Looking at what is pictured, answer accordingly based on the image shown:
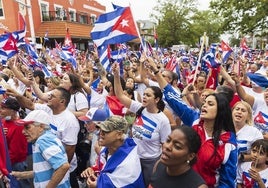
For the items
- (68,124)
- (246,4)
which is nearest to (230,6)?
(246,4)

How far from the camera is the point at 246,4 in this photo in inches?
971

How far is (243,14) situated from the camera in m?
25.1

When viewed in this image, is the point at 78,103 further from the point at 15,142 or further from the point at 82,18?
the point at 82,18

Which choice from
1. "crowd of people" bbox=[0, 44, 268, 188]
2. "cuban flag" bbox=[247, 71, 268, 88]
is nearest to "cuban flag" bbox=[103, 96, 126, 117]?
"crowd of people" bbox=[0, 44, 268, 188]

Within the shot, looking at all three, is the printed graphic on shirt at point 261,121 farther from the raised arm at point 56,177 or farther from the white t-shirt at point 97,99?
the raised arm at point 56,177

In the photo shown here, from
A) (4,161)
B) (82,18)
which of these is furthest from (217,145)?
(82,18)

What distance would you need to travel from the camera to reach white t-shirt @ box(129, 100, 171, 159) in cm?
373

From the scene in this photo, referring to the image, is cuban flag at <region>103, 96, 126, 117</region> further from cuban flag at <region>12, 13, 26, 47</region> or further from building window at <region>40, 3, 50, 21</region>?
building window at <region>40, 3, 50, 21</region>

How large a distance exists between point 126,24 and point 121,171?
257 cm

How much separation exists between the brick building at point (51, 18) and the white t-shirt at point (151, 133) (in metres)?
21.7

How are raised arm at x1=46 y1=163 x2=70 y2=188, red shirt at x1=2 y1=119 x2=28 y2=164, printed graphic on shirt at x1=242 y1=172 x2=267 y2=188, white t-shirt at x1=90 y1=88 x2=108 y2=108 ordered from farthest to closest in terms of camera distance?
white t-shirt at x1=90 y1=88 x2=108 y2=108, red shirt at x1=2 y1=119 x2=28 y2=164, printed graphic on shirt at x1=242 y1=172 x2=267 y2=188, raised arm at x1=46 y1=163 x2=70 y2=188

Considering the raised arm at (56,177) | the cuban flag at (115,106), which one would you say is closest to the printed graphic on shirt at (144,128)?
the cuban flag at (115,106)

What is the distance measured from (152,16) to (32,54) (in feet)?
132

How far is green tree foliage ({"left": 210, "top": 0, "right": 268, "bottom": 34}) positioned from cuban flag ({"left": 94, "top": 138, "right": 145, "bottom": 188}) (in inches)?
911
